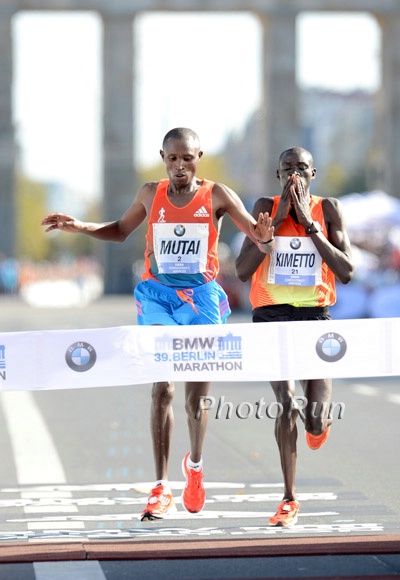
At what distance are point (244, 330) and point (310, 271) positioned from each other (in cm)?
58

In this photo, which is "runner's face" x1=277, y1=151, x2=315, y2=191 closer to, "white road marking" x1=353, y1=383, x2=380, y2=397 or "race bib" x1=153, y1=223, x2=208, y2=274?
"race bib" x1=153, y1=223, x2=208, y2=274

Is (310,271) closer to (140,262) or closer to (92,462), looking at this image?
(92,462)

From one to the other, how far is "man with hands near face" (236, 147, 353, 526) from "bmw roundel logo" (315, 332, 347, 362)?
0.25 m

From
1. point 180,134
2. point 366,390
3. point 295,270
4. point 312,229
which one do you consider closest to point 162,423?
point 295,270

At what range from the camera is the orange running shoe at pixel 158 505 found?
Result: 26.5ft

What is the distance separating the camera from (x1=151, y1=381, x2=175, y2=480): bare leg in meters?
8.13

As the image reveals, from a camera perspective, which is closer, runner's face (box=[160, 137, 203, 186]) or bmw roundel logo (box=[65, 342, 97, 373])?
bmw roundel logo (box=[65, 342, 97, 373])

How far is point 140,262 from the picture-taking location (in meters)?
69.6

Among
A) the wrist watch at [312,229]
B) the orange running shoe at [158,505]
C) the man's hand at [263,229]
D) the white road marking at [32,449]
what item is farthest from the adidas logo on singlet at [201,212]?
the white road marking at [32,449]

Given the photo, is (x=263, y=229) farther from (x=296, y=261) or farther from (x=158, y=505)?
(x=158, y=505)

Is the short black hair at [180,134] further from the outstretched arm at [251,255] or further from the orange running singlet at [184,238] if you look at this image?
the outstretched arm at [251,255]

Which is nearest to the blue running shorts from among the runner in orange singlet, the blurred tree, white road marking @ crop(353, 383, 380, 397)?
the runner in orange singlet

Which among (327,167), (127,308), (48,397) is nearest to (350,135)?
(327,167)

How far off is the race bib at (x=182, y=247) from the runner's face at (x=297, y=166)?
0.50 metres
